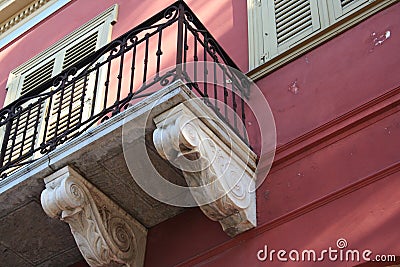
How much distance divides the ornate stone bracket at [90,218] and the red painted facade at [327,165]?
30 centimetres

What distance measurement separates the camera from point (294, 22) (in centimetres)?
704

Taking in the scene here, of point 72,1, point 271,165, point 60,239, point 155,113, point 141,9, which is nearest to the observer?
point 155,113

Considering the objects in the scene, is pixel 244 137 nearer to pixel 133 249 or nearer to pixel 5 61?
pixel 133 249

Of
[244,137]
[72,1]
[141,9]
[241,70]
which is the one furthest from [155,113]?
[72,1]

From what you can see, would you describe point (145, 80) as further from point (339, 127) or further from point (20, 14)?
point (20, 14)

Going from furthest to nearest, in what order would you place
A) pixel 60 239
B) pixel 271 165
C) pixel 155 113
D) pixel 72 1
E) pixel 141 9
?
pixel 72 1, pixel 141 9, pixel 60 239, pixel 271 165, pixel 155 113

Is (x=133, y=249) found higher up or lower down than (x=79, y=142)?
lower down

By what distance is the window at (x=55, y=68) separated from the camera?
28.3ft

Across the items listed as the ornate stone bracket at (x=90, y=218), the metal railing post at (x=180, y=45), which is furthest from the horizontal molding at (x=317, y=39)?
the ornate stone bracket at (x=90, y=218)

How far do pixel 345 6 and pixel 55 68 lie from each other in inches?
159

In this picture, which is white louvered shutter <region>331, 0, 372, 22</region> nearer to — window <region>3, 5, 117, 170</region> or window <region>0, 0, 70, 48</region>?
window <region>3, 5, 117, 170</region>

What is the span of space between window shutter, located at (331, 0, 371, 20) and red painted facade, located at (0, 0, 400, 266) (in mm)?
271

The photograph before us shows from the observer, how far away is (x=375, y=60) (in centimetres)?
596

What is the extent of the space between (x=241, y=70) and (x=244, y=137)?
86 cm
